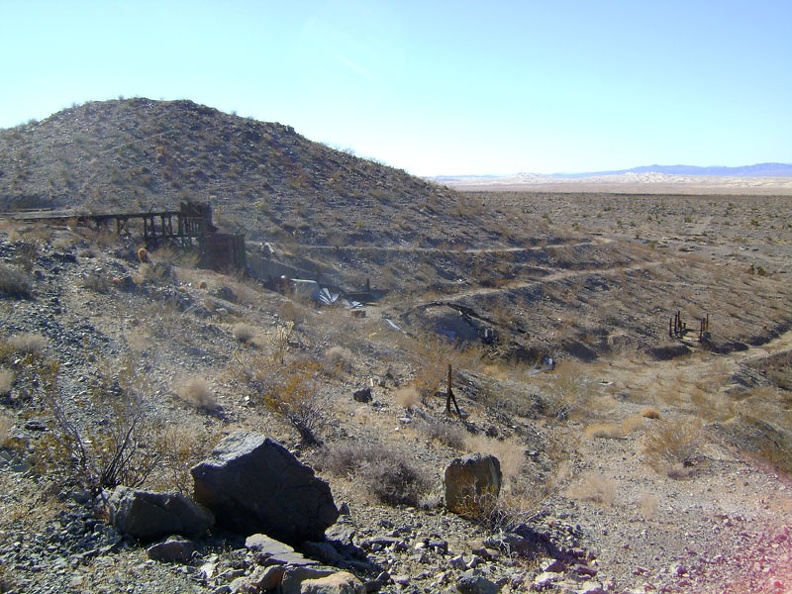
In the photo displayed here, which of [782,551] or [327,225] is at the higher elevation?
[327,225]

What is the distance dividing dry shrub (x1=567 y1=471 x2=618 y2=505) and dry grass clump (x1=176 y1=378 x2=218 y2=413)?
5521 mm

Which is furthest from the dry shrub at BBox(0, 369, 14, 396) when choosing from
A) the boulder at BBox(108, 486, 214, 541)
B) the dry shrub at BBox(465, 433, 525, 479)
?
the dry shrub at BBox(465, 433, 525, 479)

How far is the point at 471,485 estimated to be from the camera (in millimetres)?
8219

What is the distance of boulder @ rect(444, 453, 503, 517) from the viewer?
803cm

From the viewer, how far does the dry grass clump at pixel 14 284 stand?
14406mm

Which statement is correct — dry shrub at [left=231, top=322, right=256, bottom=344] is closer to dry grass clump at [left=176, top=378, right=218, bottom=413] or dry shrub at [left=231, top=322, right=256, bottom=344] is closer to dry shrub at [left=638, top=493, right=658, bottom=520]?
dry grass clump at [left=176, top=378, right=218, bottom=413]

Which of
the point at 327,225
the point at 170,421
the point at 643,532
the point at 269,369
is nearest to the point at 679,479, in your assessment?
the point at 643,532

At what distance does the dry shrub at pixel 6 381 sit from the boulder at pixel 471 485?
576 cm

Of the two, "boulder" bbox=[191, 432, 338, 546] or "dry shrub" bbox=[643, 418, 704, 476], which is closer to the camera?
"boulder" bbox=[191, 432, 338, 546]

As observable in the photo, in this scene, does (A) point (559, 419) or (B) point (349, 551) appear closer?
(B) point (349, 551)

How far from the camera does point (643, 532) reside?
848 centimetres

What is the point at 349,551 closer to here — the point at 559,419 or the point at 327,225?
the point at 559,419

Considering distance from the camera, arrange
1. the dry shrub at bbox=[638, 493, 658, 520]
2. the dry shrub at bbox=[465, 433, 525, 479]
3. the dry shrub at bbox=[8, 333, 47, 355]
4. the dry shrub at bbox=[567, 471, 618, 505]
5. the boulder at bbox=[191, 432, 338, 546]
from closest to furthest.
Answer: the boulder at bbox=[191, 432, 338, 546], the dry shrub at bbox=[638, 493, 658, 520], the dry shrub at bbox=[567, 471, 618, 505], the dry shrub at bbox=[8, 333, 47, 355], the dry shrub at bbox=[465, 433, 525, 479]

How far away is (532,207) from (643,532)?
59.4m
